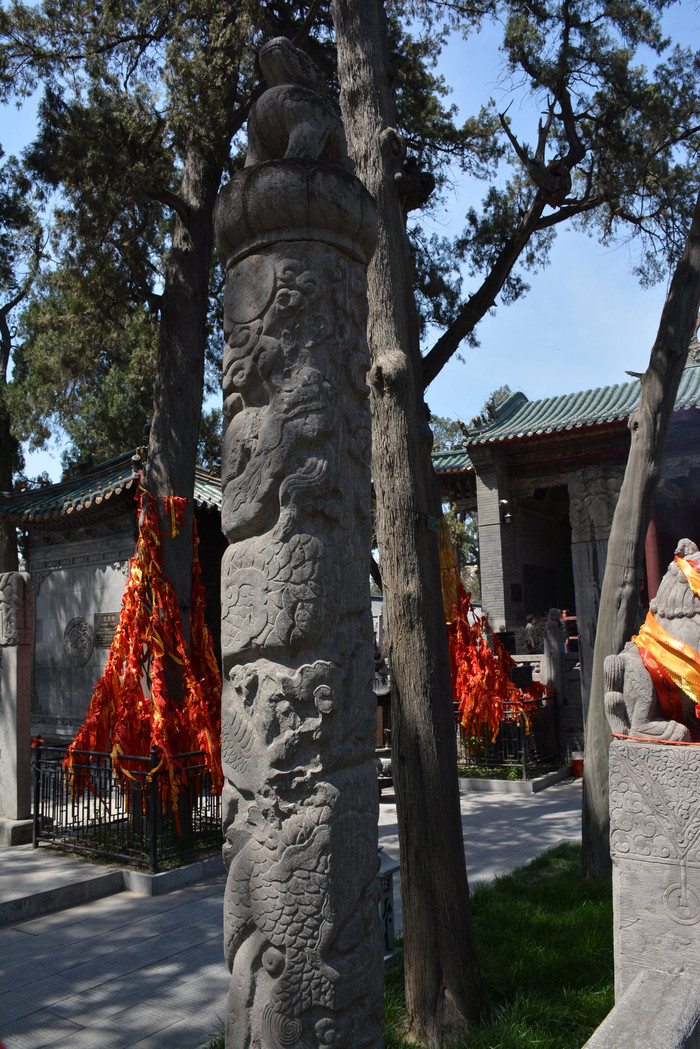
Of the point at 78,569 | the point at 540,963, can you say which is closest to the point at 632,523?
the point at 540,963

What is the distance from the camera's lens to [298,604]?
2422 mm

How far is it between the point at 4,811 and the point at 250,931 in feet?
21.4

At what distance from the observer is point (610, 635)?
19.9ft

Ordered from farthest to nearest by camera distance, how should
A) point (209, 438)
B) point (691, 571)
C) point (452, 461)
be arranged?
Answer: 1. point (452, 461)
2. point (209, 438)
3. point (691, 571)

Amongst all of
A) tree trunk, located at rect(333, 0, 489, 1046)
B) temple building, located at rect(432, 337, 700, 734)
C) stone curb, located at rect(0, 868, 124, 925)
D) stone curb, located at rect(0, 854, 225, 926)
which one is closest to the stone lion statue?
tree trunk, located at rect(333, 0, 489, 1046)

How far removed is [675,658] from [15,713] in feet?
20.4

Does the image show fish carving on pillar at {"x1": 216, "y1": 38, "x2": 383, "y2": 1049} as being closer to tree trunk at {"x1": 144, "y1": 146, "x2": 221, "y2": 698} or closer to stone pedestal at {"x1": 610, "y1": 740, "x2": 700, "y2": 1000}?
stone pedestal at {"x1": 610, "y1": 740, "x2": 700, "y2": 1000}

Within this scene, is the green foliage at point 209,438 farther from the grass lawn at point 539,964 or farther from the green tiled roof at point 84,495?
the grass lawn at point 539,964

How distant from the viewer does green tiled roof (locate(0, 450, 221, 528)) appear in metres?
11.0

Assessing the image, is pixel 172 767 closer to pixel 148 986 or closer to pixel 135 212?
pixel 148 986

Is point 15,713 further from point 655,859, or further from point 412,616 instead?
point 655,859

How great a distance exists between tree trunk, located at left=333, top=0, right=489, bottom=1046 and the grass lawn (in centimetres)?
21

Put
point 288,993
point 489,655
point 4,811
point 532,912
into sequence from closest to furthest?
point 288,993, point 532,912, point 4,811, point 489,655

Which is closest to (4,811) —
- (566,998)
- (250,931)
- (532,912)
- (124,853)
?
(124,853)
